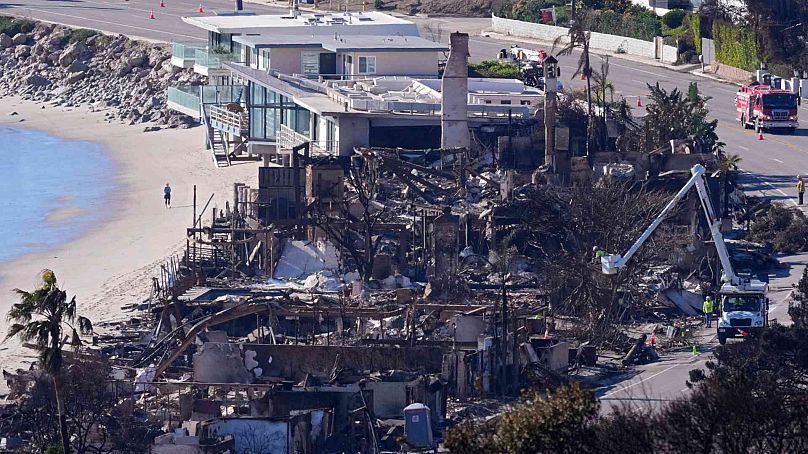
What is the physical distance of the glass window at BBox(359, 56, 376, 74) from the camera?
202ft

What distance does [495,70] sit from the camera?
219 ft

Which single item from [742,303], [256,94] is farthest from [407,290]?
[256,94]

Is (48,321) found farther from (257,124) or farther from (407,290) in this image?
(257,124)

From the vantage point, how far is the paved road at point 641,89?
35.8 meters

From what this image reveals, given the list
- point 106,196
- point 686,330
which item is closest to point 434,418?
point 686,330

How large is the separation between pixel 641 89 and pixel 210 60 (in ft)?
49.0

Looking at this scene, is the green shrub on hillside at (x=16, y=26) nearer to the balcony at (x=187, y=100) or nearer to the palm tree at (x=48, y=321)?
the balcony at (x=187, y=100)

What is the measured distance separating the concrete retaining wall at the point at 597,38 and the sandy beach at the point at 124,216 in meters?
16.1

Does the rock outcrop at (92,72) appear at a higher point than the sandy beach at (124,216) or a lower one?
higher

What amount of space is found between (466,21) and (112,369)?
58478 millimetres

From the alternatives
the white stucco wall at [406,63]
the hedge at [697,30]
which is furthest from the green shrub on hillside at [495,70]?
the hedge at [697,30]

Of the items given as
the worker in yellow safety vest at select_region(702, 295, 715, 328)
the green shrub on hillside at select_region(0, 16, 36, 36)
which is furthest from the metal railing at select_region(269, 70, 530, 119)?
the green shrub on hillside at select_region(0, 16, 36, 36)

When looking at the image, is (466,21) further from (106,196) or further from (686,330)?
(686,330)

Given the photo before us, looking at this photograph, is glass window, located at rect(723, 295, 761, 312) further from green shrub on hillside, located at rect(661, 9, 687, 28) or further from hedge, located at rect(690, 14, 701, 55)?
green shrub on hillside, located at rect(661, 9, 687, 28)
